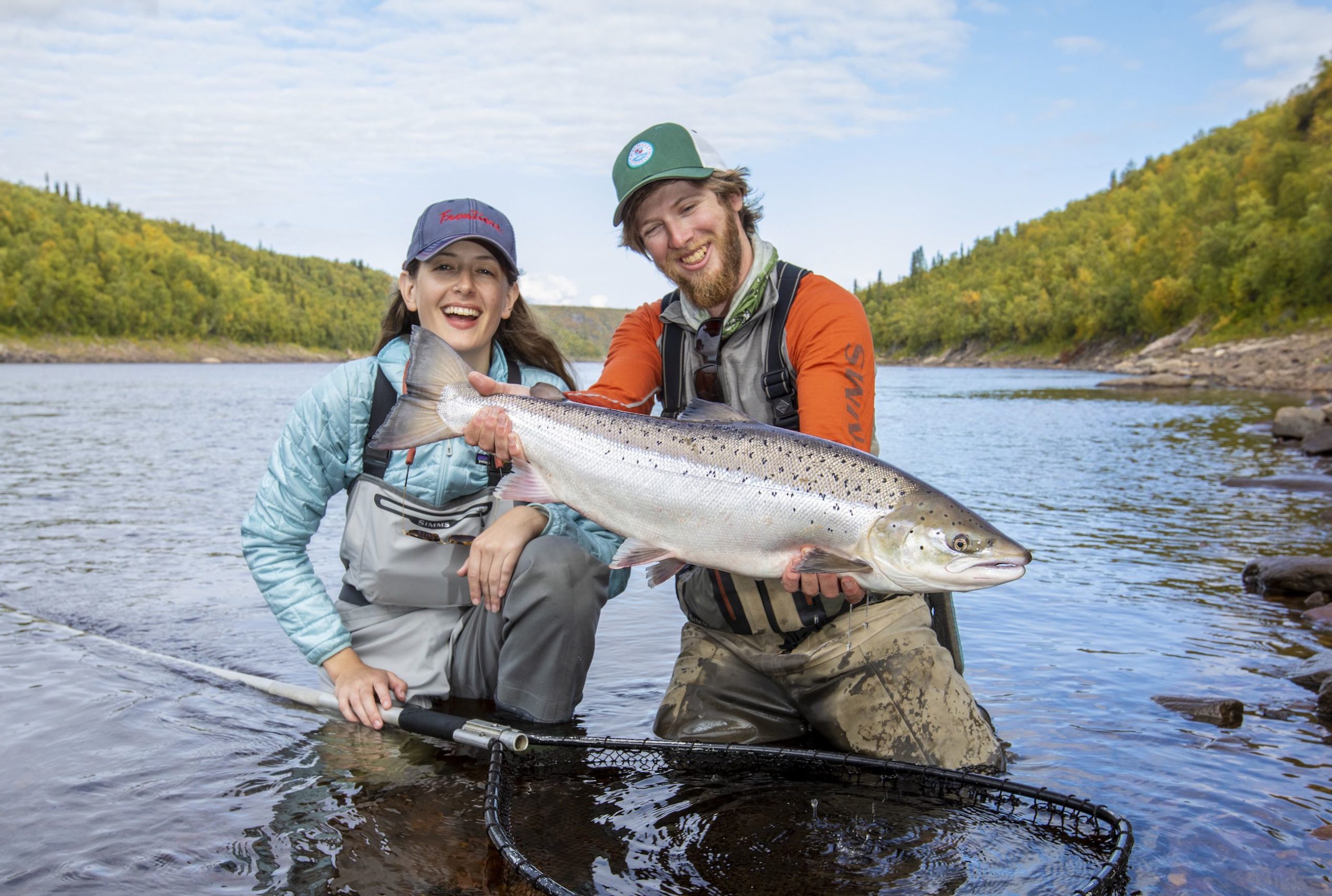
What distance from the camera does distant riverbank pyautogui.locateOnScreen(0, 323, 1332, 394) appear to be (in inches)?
1865

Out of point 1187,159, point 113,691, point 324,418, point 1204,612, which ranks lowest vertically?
point 1204,612

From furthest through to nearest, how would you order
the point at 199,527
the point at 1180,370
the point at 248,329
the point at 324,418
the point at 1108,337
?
the point at 248,329
the point at 1108,337
the point at 1180,370
the point at 199,527
the point at 324,418

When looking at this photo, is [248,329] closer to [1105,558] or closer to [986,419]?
[986,419]

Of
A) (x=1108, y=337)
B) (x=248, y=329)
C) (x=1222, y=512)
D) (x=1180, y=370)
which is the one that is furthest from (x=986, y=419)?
(x=248, y=329)

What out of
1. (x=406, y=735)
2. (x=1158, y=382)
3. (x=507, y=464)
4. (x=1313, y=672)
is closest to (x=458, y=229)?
(x=507, y=464)

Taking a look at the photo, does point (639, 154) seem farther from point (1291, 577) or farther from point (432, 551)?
point (1291, 577)

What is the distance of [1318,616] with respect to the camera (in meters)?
7.13

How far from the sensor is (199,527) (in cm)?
1120

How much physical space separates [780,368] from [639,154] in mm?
1161

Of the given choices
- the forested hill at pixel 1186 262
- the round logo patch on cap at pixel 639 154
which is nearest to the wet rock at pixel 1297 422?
the round logo patch on cap at pixel 639 154

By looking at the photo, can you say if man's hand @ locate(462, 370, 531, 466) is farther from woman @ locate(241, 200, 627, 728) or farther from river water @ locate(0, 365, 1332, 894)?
river water @ locate(0, 365, 1332, 894)

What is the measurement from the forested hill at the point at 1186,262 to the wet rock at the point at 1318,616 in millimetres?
55891

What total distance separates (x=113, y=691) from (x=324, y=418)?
88.4 inches

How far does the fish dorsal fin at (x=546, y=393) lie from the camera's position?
4.03 metres
